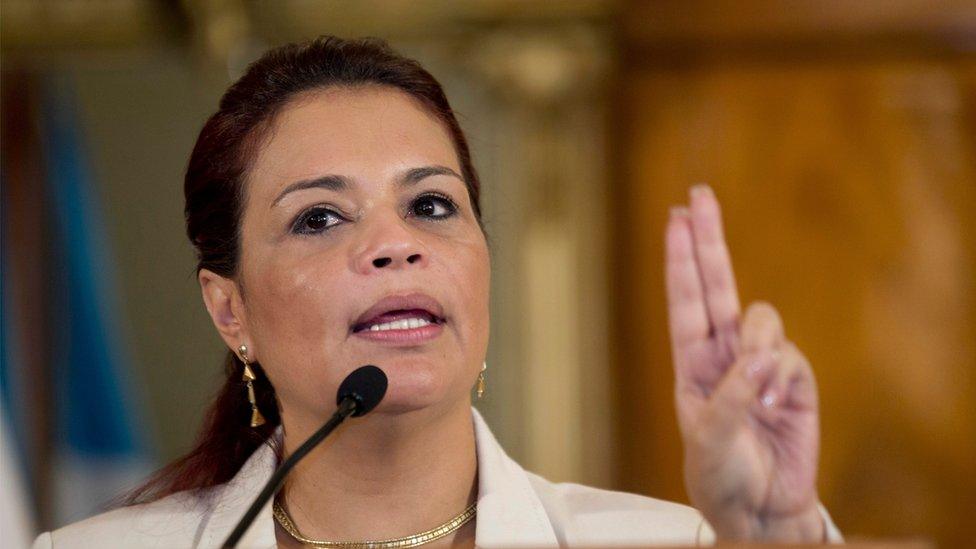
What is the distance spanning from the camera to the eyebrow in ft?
5.38

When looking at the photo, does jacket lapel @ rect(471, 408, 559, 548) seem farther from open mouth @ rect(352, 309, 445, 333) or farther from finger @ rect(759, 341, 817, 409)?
finger @ rect(759, 341, 817, 409)

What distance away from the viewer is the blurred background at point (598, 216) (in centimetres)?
327

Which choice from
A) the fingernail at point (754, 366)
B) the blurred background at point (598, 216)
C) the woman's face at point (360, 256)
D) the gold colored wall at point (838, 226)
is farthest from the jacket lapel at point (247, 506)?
the gold colored wall at point (838, 226)

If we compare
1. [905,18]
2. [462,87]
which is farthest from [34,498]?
[905,18]

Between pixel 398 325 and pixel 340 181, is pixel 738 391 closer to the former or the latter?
pixel 398 325

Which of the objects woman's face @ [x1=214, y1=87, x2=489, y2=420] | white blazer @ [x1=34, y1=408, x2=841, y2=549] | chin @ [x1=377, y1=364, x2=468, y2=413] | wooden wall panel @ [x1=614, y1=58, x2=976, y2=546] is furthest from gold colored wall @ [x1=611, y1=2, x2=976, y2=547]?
chin @ [x1=377, y1=364, x2=468, y2=413]

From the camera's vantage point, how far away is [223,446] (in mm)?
1880

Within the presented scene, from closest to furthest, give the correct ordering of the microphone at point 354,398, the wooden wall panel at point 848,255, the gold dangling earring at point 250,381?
the microphone at point 354,398, the gold dangling earring at point 250,381, the wooden wall panel at point 848,255

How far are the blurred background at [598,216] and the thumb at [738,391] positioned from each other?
5.87ft

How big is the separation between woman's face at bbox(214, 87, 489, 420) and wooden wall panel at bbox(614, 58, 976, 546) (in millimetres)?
1664

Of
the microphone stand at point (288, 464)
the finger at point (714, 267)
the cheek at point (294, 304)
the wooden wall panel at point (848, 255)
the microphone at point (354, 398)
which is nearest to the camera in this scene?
the microphone stand at point (288, 464)

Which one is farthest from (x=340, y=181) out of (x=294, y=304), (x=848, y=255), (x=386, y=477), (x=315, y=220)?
(x=848, y=255)

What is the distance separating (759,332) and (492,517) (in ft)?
1.53

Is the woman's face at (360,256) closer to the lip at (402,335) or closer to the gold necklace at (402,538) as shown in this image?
the lip at (402,335)
